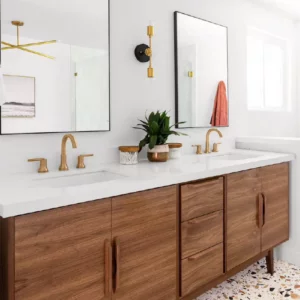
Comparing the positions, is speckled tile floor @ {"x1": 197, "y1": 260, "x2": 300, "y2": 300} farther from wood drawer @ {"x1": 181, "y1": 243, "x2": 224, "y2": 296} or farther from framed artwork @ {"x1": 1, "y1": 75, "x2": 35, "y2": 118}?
framed artwork @ {"x1": 1, "y1": 75, "x2": 35, "y2": 118}

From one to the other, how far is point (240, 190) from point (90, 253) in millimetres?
1156

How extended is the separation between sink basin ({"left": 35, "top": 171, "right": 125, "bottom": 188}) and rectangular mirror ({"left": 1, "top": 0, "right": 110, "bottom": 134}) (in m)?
0.28

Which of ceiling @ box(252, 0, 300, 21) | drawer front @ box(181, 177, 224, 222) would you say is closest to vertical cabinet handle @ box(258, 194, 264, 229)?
drawer front @ box(181, 177, 224, 222)

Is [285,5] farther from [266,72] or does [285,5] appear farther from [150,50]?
[150,50]

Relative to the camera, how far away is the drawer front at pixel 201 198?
69.8 inches

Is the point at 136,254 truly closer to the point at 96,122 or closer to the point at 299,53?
the point at 96,122

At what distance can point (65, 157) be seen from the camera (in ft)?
6.21

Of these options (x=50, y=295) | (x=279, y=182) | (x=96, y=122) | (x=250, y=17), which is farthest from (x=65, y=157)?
(x=250, y=17)

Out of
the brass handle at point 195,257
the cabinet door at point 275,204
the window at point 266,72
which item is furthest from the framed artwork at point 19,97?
the window at point 266,72

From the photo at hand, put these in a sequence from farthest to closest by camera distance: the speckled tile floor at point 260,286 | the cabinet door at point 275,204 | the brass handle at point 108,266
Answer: the cabinet door at point 275,204
the speckled tile floor at point 260,286
the brass handle at point 108,266

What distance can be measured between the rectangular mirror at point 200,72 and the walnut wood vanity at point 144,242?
696 mm

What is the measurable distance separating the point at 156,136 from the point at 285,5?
236 cm

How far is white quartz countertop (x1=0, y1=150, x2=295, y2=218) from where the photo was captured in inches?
47.2

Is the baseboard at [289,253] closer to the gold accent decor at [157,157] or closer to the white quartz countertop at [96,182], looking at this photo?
the white quartz countertop at [96,182]
